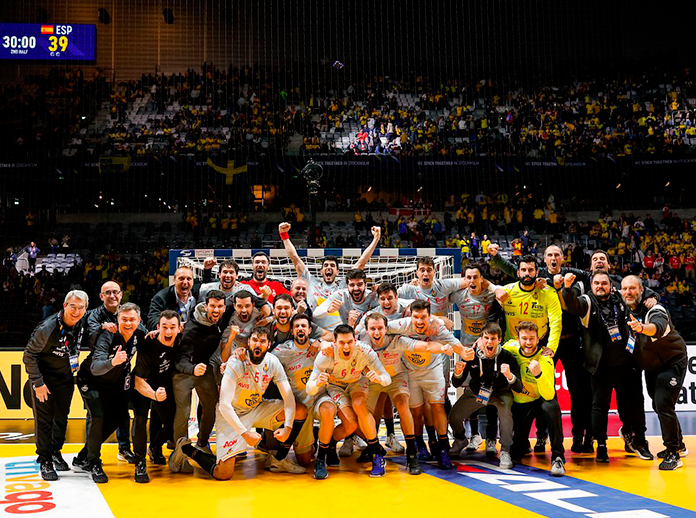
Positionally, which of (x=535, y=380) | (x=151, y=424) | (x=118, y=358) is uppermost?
(x=118, y=358)

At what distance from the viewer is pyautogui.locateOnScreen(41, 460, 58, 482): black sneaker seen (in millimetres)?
7094

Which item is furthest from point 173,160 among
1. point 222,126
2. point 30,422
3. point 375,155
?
point 30,422

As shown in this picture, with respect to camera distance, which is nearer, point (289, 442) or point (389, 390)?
point (289, 442)

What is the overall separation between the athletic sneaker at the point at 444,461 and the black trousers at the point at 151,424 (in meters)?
2.95

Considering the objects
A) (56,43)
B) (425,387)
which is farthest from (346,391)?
(56,43)

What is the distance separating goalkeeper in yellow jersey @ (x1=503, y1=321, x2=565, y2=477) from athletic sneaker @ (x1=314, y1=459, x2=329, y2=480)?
A: 2.19 metres

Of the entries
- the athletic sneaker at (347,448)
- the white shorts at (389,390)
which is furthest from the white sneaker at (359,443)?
the white shorts at (389,390)

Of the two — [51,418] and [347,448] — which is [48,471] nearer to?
[51,418]

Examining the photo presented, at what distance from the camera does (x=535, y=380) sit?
7.81m

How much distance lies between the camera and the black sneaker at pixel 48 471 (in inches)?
279

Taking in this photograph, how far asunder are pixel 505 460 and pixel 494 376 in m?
0.91

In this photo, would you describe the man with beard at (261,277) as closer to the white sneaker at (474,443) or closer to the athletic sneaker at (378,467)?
the athletic sneaker at (378,467)

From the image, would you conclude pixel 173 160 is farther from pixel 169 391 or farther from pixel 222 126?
pixel 169 391

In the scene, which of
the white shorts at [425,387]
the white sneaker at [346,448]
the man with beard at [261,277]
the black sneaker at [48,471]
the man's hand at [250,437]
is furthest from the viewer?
the man with beard at [261,277]
